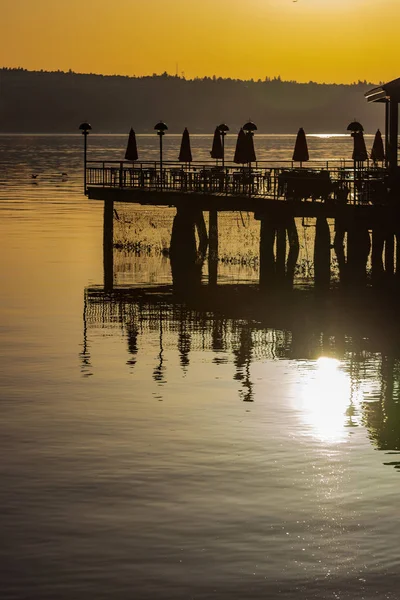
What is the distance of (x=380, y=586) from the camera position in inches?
565

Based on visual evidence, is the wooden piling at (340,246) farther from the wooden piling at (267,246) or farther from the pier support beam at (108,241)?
the pier support beam at (108,241)

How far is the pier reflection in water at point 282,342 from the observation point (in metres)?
23.6

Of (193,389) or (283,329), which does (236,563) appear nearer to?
(193,389)

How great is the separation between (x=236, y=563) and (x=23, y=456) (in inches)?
221

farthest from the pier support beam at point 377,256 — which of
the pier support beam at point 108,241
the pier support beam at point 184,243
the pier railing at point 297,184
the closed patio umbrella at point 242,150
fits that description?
the closed patio umbrella at point 242,150

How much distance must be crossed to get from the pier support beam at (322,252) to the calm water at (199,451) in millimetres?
5442

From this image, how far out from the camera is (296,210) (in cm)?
4506

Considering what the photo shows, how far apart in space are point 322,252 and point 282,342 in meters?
Answer: 12.9

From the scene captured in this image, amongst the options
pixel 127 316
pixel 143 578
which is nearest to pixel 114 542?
pixel 143 578

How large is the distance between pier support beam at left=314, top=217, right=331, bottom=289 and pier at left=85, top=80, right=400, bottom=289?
0.10 ft

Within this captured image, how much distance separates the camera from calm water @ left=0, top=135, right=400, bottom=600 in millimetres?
14930

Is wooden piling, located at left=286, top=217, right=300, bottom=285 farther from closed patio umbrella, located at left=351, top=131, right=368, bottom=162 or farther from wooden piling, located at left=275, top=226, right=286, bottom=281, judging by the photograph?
closed patio umbrella, located at left=351, top=131, right=368, bottom=162

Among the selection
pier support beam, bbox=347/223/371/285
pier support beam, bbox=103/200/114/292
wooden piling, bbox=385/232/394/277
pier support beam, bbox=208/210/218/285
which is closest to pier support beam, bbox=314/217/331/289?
wooden piling, bbox=385/232/394/277

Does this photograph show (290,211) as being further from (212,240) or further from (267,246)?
(212,240)
